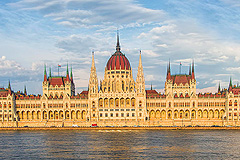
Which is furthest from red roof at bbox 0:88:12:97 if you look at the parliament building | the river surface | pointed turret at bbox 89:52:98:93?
the river surface

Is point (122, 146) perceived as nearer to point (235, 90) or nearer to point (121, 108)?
point (121, 108)

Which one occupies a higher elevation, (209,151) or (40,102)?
(40,102)

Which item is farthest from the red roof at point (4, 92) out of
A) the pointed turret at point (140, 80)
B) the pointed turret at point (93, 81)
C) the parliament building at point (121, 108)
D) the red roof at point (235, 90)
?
the red roof at point (235, 90)

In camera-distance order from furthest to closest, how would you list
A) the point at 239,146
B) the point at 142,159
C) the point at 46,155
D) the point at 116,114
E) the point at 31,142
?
the point at 116,114 < the point at 31,142 < the point at 239,146 < the point at 46,155 < the point at 142,159

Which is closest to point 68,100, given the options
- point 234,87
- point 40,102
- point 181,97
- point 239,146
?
point 40,102

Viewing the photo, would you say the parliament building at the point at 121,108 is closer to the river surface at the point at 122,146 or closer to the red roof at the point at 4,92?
the red roof at the point at 4,92

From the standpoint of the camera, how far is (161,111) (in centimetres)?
18925

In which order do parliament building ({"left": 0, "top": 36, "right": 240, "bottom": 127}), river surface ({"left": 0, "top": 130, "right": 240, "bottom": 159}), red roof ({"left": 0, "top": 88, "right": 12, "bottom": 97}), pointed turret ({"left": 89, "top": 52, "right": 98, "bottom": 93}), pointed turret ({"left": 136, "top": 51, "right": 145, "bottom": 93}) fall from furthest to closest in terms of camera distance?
red roof ({"left": 0, "top": 88, "right": 12, "bottom": 97})
pointed turret ({"left": 136, "top": 51, "right": 145, "bottom": 93})
pointed turret ({"left": 89, "top": 52, "right": 98, "bottom": 93})
parliament building ({"left": 0, "top": 36, "right": 240, "bottom": 127})
river surface ({"left": 0, "top": 130, "right": 240, "bottom": 159})

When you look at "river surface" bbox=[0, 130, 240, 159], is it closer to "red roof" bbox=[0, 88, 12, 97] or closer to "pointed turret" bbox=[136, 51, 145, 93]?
"pointed turret" bbox=[136, 51, 145, 93]

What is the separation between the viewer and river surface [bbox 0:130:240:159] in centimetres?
10238

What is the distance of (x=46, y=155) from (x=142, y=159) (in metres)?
25.1

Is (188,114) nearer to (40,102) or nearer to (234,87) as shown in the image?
(234,87)

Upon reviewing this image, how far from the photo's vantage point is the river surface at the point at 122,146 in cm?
10238

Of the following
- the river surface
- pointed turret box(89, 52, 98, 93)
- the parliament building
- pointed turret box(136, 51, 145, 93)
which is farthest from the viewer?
pointed turret box(136, 51, 145, 93)
